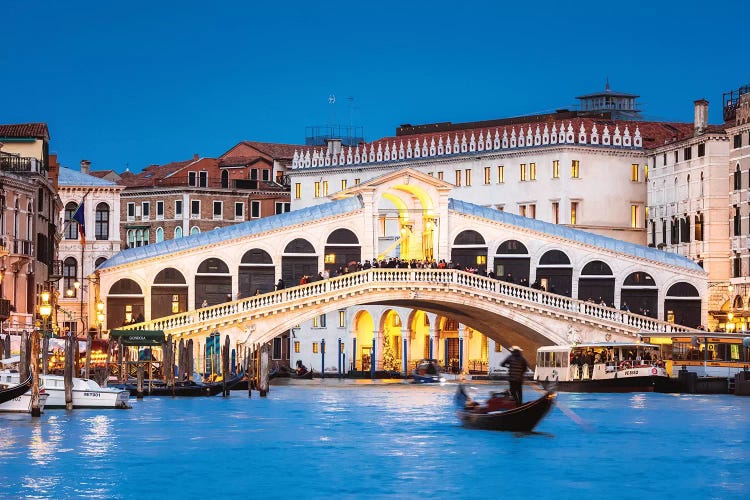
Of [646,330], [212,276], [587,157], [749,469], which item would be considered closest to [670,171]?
[587,157]

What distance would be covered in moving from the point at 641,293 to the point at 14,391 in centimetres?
2580

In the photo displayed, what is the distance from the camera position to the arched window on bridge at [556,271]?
63219 mm

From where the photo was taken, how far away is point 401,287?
5859 cm

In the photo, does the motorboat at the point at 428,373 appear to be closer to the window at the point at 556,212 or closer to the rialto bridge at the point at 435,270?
the rialto bridge at the point at 435,270

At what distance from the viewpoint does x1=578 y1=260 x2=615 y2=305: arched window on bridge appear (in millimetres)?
63281

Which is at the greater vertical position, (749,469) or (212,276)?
(212,276)

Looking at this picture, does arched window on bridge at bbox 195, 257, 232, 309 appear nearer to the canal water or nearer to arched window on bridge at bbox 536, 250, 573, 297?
arched window on bridge at bbox 536, 250, 573, 297

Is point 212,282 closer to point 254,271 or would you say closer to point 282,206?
point 254,271

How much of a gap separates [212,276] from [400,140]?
18.8 meters

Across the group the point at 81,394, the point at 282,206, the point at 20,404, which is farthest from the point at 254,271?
the point at 282,206

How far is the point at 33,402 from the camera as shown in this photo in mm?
42750

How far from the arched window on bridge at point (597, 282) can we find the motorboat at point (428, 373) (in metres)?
5.15

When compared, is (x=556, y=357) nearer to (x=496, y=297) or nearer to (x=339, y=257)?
(x=496, y=297)

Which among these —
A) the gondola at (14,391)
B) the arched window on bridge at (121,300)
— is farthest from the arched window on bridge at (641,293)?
the gondola at (14,391)
